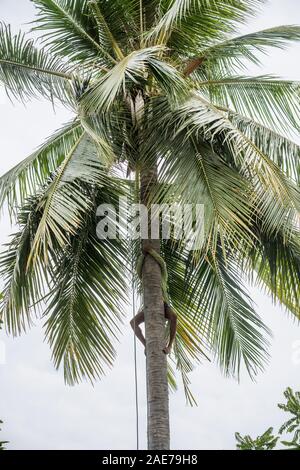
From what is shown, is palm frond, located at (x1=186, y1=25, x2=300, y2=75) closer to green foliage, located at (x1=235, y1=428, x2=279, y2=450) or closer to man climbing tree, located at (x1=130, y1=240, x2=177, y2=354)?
man climbing tree, located at (x1=130, y1=240, x2=177, y2=354)

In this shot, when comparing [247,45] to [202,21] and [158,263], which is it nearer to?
[202,21]

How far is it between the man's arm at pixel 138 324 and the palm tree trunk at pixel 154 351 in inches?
13.1

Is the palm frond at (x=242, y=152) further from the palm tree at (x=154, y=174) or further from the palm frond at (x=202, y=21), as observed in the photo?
the palm frond at (x=202, y=21)

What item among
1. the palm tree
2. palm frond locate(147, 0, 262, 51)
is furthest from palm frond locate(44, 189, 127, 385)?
palm frond locate(147, 0, 262, 51)

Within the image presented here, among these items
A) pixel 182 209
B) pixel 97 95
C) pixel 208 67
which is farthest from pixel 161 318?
pixel 208 67

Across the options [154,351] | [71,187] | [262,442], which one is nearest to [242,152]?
[71,187]

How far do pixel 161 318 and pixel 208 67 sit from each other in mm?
3477

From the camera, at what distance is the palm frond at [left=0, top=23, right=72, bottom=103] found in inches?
412

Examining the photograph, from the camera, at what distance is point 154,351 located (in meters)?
8.35

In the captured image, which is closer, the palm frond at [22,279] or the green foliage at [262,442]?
the palm frond at [22,279]

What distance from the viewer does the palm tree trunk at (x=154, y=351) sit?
25.5 ft
